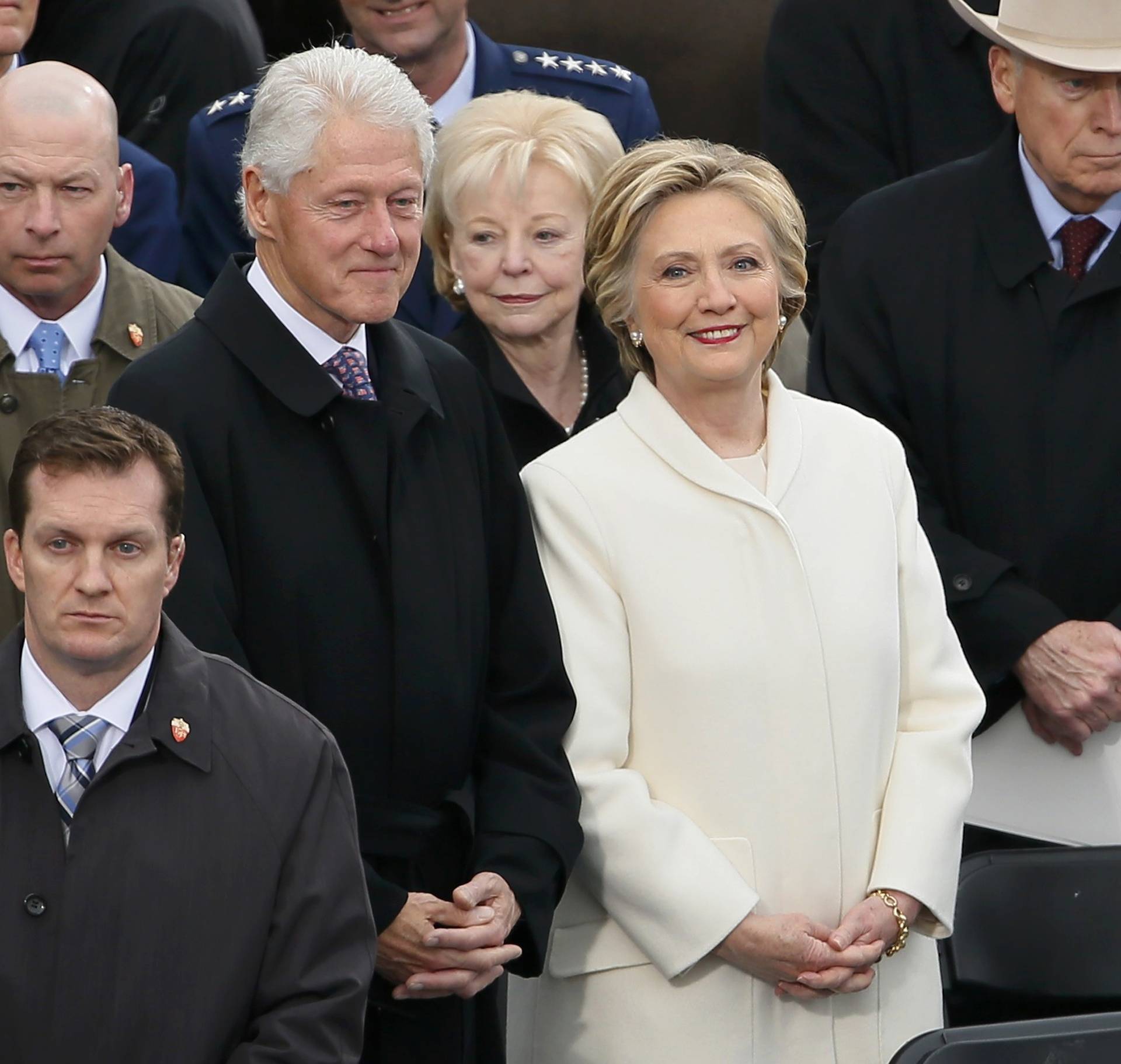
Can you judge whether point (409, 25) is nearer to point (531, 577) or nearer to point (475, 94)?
point (475, 94)

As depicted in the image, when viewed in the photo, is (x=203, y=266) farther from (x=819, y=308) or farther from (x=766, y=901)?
(x=766, y=901)

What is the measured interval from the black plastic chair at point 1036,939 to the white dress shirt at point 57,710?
59.1 inches

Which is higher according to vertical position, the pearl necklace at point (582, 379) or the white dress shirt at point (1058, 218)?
the white dress shirt at point (1058, 218)

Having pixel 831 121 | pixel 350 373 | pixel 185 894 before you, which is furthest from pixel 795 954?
pixel 831 121

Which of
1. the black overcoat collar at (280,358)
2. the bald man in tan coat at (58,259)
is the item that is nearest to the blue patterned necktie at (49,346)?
the bald man in tan coat at (58,259)

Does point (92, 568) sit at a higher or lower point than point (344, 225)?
lower

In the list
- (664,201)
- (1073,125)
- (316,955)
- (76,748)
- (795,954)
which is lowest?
(795,954)

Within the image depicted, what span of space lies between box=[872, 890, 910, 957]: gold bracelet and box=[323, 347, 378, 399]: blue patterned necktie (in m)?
1.08

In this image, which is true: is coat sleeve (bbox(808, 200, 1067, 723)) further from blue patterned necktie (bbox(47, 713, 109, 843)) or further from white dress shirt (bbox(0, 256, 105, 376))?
blue patterned necktie (bbox(47, 713, 109, 843))

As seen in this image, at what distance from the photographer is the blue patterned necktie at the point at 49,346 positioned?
3.69m

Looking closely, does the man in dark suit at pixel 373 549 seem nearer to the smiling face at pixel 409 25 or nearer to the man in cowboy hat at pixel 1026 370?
the man in cowboy hat at pixel 1026 370

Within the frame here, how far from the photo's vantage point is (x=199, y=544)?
295 centimetres

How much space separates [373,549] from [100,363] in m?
0.89

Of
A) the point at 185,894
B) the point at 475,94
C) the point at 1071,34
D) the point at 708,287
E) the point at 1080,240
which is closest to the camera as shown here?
the point at 185,894
